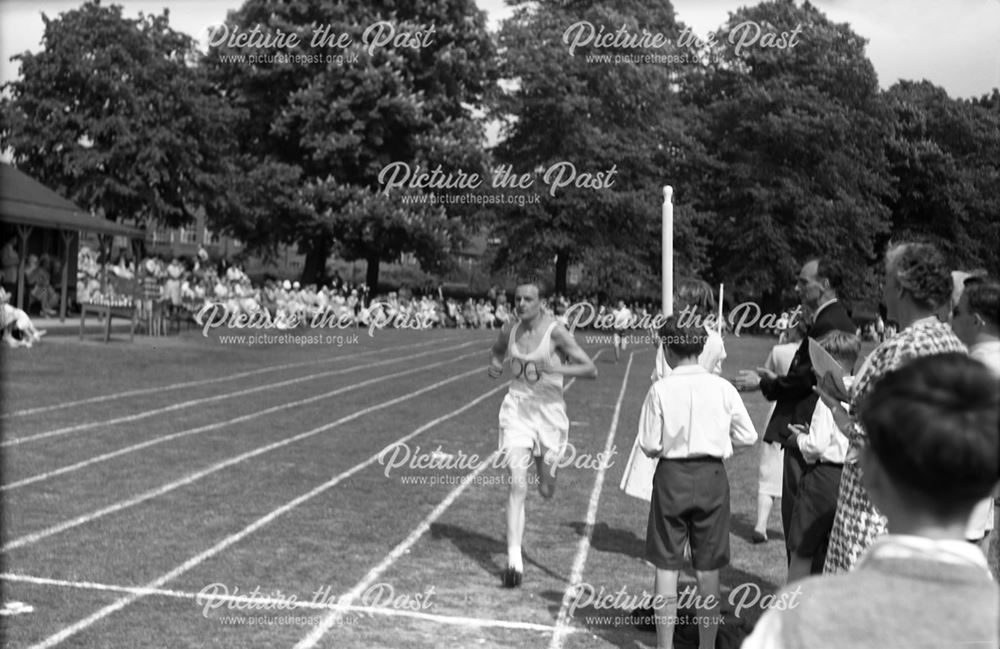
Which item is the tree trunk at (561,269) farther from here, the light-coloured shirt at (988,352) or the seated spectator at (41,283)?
the light-coloured shirt at (988,352)

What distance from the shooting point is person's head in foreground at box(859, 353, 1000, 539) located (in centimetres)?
191

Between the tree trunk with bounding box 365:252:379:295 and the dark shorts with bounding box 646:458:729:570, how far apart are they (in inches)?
1561

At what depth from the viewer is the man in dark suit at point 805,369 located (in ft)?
20.7

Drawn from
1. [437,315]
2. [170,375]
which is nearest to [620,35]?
[437,315]

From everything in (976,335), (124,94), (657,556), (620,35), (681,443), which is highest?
(620,35)

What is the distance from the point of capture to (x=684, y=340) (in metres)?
5.94

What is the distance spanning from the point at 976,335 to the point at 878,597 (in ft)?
12.9

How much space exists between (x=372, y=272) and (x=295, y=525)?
3768cm

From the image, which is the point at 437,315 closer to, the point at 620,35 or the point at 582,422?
the point at 620,35

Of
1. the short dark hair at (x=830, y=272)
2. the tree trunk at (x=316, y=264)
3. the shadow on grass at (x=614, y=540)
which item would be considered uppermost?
the tree trunk at (x=316, y=264)

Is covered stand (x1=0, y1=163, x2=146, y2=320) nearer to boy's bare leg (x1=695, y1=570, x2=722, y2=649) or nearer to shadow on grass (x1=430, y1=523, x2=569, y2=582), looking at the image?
shadow on grass (x1=430, y1=523, x2=569, y2=582)

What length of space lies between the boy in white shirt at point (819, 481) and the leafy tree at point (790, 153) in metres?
43.6

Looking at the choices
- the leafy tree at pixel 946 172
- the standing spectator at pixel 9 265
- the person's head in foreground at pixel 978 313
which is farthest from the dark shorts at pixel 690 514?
the leafy tree at pixel 946 172

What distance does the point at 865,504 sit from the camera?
4270 mm
